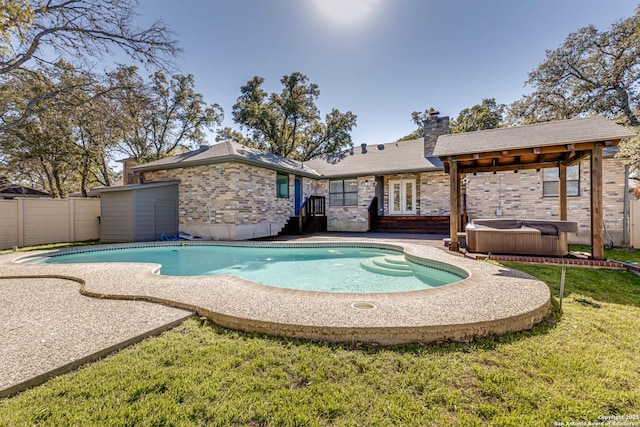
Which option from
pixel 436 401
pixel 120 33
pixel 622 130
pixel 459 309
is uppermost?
pixel 120 33

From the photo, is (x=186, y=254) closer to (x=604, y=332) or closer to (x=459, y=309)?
(x=459, y=309)

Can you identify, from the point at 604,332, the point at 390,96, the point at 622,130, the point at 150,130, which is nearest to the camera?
the point at 604,332

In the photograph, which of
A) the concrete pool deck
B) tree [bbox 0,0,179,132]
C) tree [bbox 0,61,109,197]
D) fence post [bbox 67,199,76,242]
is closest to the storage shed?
fence post [bbox 67,199,76,242]

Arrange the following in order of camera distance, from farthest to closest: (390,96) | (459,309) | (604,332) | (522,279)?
(390,96)
(522,279)
(459,309)
(604,332)

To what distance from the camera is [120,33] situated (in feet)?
Answer: 31.1

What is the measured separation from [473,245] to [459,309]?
199 inches

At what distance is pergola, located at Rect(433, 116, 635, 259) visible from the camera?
245 inches

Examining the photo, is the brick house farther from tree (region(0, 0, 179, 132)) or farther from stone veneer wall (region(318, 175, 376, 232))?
tree (region(0, 0, 179, 132))

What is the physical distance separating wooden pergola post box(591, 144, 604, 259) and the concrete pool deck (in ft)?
10.1

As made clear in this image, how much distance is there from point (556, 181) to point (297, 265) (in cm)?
1121

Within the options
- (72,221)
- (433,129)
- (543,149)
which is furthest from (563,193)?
(72,221)

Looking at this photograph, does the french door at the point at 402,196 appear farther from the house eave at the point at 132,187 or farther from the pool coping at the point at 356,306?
the house eave at the point at 132,187

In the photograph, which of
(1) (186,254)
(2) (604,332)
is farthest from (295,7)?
(2) (604,332)

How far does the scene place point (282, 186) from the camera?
47.5 ft
